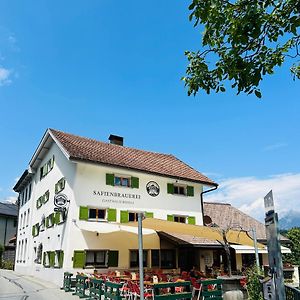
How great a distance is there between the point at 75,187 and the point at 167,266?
7657 millimetres

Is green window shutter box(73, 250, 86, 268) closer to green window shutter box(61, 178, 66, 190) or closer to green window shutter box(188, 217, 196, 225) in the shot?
green window shutter box(61, 178, 66, 190)

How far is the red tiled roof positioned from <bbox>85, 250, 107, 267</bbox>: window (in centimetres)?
507

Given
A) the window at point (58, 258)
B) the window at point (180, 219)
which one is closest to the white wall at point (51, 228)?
the window at point (58, 258)

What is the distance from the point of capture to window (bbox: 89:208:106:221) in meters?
20.3

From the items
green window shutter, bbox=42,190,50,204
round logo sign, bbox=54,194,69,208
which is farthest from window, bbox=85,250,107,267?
green window shutter, bbox=42,190,50,204

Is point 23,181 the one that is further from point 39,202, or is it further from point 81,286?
point 81,286

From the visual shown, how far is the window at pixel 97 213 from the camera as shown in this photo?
66.6 ft

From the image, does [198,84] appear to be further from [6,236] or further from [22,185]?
[6,236]

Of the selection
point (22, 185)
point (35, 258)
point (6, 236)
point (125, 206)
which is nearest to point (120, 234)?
point (125, 206)

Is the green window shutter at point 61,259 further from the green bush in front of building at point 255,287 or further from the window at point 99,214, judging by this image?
the green bush in front of building at point 255,287

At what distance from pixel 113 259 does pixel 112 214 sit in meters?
2.53

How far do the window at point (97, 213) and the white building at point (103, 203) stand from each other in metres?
0.06

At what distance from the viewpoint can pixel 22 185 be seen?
37.7 metres

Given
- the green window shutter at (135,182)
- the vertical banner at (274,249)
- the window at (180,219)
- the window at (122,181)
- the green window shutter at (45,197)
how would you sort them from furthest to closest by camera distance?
the green window shutter at (45,197) → the window at (180,219) → the green window shutter at (135,182) → the window at (122,181) → the vertical banner at (274,249)
